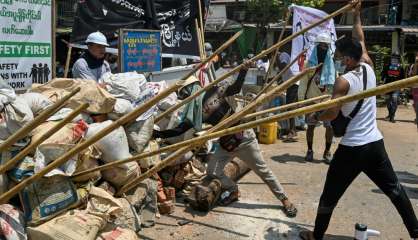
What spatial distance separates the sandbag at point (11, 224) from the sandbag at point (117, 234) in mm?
526

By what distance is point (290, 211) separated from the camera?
4.92 meters

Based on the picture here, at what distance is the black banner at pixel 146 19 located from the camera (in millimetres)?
7117

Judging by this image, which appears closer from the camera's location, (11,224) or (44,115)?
(44,115)

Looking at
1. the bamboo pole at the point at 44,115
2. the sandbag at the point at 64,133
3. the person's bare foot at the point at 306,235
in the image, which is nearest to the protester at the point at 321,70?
the person's bare foot at the point at 306,235

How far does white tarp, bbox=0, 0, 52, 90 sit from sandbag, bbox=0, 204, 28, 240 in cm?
169

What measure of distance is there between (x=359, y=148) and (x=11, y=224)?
2.67 meters

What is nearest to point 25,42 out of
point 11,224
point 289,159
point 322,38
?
point 11,224

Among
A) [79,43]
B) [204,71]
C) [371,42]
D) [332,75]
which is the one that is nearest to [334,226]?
[204,71]

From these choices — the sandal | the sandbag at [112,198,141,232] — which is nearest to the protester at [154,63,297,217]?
the sandal

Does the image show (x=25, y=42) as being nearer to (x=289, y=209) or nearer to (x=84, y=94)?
(x=84, y=94)

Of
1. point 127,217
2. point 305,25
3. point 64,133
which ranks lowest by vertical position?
point 127,217

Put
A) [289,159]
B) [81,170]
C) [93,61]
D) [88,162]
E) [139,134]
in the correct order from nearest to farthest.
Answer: [81,170]
[88,162]
[139,134]
[93,61]
[289,159]

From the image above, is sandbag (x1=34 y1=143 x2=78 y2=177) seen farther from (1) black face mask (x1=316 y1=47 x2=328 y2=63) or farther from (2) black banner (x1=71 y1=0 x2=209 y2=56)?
(1) black face mask (x1=316 y1=47 x2=328 y2=63)

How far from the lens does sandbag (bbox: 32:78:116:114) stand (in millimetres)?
4215
